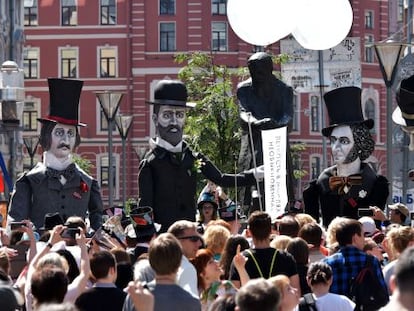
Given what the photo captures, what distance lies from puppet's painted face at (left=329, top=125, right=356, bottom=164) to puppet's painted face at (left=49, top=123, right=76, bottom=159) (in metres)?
3.15

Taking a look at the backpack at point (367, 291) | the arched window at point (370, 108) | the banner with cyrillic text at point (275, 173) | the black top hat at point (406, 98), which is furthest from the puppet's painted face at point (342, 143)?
the arched window at point (370, 108)

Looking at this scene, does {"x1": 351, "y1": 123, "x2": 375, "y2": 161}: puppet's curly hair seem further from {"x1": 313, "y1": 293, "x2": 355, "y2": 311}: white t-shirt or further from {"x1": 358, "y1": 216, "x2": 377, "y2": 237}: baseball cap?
{"x1": 313, "y1": 293, "x2": 355, "y2": 311}: white t-shirt

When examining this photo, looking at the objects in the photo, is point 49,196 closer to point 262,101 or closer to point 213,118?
point 262,101

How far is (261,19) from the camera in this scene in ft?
70.1

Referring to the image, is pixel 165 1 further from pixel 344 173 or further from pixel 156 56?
pixel 344 173

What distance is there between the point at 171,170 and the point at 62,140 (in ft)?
4.79

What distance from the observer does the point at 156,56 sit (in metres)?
84.9

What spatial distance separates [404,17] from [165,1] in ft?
39.4

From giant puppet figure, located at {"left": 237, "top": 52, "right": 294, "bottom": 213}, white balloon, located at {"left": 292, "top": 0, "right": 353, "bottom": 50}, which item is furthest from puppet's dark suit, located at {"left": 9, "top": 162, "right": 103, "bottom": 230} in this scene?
white balloon, located at {"left": 292, "top": 0, "right": 353, "bottom": 50}

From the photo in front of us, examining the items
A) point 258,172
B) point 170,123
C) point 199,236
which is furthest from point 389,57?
point 199,236

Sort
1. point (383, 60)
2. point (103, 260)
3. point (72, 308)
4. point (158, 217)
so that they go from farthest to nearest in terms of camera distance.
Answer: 1. point (383, 60)
2. point (158, 217)
3. point (103, 260)
4. point (72, 308)

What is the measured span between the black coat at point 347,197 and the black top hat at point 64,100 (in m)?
2.98

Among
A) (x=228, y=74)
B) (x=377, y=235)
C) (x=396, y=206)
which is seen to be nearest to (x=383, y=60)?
(x=396, y=206)

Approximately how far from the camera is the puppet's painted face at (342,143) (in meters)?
20.4
